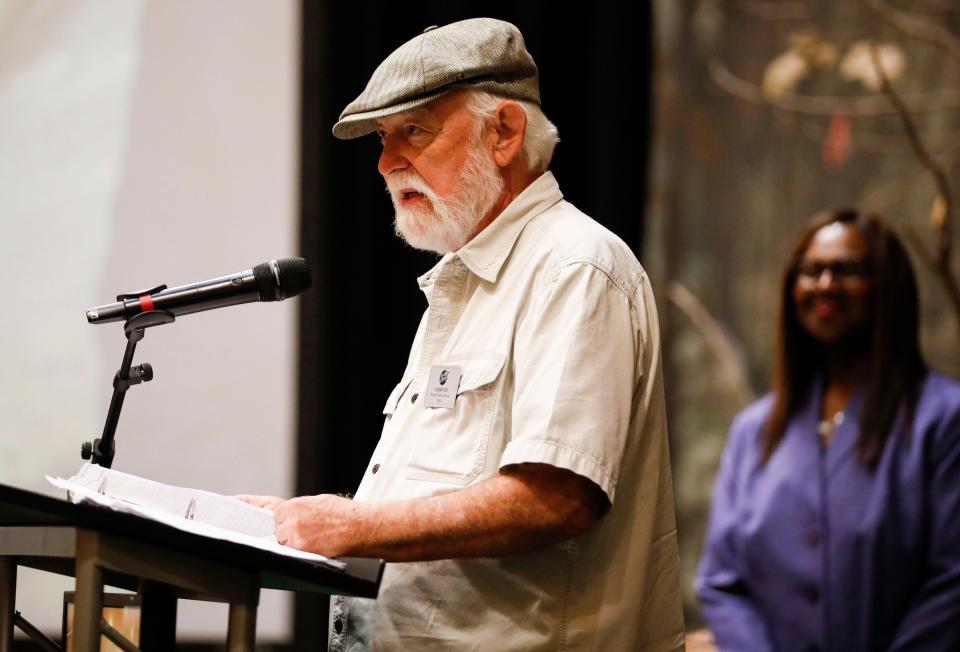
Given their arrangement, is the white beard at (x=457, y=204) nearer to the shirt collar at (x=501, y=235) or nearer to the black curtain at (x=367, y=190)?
the shirt collar at (x=501, y=235)

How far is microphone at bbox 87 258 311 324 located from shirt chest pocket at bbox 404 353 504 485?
31cm

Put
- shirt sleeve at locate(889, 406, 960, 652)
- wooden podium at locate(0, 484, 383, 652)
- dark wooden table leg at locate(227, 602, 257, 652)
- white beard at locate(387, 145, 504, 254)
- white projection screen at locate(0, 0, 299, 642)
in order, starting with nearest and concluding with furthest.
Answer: wooden podium at locate(0, 484, 383, 652)
dark wooden table leg at locate(227, 602, 257, 652)
white beard at locate(387, 145, 504, 254)
shirt sleeve at locate(889, 406, 960, 652)
white projection screen at locate(0, 0, 299, 642)

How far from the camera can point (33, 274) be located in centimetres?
333

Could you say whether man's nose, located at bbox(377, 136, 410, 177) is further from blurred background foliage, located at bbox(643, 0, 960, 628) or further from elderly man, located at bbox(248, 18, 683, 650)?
blurred background foliage, located at bbox(643, 0, 960, 628)

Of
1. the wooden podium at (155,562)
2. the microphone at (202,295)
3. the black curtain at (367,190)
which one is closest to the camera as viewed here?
the wooden podium at (155,562)

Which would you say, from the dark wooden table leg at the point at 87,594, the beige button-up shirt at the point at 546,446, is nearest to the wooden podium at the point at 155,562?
the dark wooden table leg at the point at 87,594

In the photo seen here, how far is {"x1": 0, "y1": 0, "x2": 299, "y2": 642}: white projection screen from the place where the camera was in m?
3.32

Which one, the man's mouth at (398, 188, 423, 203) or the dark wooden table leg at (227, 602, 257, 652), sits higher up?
the man's mouth at (398, 188, 423, 203)

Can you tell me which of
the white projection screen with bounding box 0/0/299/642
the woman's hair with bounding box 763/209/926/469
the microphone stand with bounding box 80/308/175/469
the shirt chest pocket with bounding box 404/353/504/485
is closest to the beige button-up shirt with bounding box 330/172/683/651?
the shirt chest pocket with bounding box 404/353/504/485

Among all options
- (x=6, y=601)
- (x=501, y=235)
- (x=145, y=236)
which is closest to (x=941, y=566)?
(x=501, y=235)

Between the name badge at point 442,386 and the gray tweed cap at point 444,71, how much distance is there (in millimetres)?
381

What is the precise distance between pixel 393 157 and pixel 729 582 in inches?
60.8

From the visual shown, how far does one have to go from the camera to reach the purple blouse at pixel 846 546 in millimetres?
2646

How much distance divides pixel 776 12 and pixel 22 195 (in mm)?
2585
